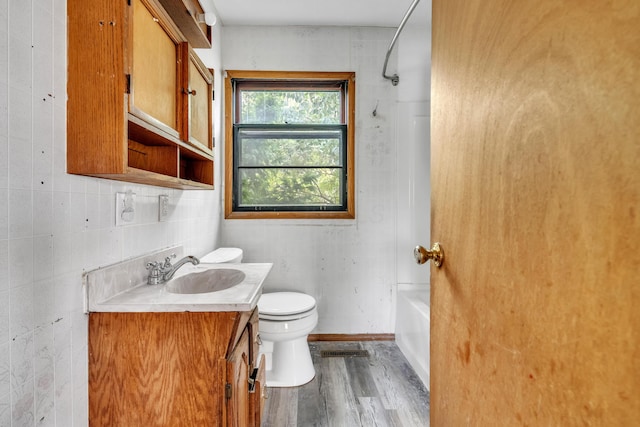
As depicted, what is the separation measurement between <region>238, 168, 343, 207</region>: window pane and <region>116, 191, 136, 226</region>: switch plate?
1.26 meters

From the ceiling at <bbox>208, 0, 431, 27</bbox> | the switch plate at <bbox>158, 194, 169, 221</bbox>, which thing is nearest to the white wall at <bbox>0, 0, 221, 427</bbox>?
the switch plate at <bbox>158, 194, 169, 221</bbox>

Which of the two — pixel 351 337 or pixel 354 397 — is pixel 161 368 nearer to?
pixel 354 397

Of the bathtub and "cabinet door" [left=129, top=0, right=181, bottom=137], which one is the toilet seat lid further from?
"cabinet door" [left=129, top=0, right=181, bottom=137]

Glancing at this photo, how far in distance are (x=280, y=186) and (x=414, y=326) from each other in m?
1.39

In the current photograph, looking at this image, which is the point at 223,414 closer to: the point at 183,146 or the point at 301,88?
the point at 183,146

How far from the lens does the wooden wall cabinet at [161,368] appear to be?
0.99 metres

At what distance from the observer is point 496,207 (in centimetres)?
58

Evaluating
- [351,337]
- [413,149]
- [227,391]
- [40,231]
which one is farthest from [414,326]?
[40,231]

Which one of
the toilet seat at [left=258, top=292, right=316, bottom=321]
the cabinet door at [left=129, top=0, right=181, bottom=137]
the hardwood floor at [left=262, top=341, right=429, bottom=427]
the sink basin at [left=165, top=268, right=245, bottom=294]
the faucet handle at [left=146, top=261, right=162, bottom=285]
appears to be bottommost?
the hardwood floor at [left=262, top=341, right=429, bottom=427]

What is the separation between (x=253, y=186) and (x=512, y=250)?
7.02 ft

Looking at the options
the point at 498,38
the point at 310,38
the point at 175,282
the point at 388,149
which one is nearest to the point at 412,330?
the point at 388,149

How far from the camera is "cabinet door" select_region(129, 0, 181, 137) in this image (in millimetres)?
942

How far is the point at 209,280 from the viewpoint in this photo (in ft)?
4.89

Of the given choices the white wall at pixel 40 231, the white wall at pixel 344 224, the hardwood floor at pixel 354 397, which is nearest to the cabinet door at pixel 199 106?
the white wall at pixel 40 231
